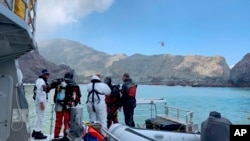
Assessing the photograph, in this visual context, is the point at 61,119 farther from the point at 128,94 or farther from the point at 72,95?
the point at 128,94

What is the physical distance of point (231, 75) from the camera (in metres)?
117

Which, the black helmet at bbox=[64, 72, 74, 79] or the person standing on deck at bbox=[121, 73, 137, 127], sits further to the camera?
the person standing on deck at bbox=[121, 73, 137, 127]

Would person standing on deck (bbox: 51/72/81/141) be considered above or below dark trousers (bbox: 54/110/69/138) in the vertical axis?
above

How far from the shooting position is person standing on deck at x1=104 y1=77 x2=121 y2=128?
6570 mm

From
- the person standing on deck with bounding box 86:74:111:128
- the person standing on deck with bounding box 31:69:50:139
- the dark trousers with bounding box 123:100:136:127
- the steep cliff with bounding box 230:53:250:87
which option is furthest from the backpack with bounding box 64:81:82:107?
Answer: the steep cliff with bounding box 230:53:250:87

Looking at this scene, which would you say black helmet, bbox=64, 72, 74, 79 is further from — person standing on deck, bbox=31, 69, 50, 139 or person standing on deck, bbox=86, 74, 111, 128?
person standing on deck, bbox=86, 74, 111, 128

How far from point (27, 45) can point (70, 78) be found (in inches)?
68.8

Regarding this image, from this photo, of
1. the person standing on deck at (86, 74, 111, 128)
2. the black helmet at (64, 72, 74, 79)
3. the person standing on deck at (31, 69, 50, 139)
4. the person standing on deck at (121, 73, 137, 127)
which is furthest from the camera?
the person standing on deck at (121, 73, 137, 127)

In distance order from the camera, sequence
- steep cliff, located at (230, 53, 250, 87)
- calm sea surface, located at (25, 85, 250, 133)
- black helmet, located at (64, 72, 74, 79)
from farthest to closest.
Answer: steep cliff, located at (230, 53, 250, 87), calm sea surface, located at (25, 85, 250, 133), black helmet, located at (64, 72, 74, 79)

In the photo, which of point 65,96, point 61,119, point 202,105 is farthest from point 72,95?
point 202,105

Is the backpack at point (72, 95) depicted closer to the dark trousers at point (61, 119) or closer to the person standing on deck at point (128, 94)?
the dark trousers at point (61, 119)

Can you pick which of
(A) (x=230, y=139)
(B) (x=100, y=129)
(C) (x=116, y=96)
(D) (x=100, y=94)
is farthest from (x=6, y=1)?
(C) (x=116, y=96)

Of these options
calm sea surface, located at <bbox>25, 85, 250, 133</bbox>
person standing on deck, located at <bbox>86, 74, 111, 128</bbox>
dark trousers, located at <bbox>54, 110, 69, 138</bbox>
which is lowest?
calm sea surface, located at <bbox>25, 85, 250, 133</bbox>

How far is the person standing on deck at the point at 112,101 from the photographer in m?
6.57
